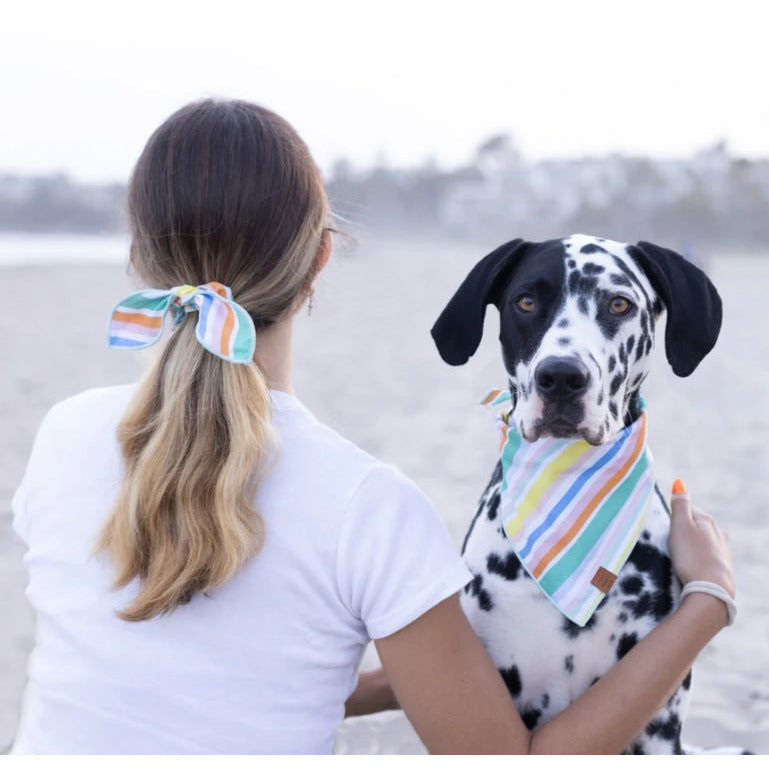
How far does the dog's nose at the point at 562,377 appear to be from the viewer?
2.33 m

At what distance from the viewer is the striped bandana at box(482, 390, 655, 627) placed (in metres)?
2.38

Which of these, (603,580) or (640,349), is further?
(640,349)

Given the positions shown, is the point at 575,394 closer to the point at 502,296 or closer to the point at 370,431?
the point at 502,296

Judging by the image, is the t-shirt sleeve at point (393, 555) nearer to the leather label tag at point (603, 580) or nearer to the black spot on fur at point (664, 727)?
the leather label tag at point (603, 580)

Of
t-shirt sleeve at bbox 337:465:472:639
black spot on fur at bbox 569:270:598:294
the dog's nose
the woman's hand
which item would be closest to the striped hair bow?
t-shirt sleeve at bbox 337:465:472:639

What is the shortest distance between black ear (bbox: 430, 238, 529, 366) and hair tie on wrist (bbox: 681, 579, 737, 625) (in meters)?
0.79

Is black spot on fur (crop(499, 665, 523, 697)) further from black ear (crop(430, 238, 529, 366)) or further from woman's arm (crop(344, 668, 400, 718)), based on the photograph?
black ear (crop(430, 238, 529, 366))

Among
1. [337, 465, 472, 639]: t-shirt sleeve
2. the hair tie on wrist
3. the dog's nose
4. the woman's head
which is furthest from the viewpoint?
the dog's nose

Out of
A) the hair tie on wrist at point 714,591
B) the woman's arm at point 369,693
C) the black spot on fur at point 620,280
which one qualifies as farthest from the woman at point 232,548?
the black spot on fur at point 620,280

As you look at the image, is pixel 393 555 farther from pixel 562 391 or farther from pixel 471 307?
pixel 471 307

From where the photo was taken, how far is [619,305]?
97.0 inches

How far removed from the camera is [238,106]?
2.12 metres

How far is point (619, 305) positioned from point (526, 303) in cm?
23

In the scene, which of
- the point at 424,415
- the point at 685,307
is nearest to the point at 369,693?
the point at 685,307
